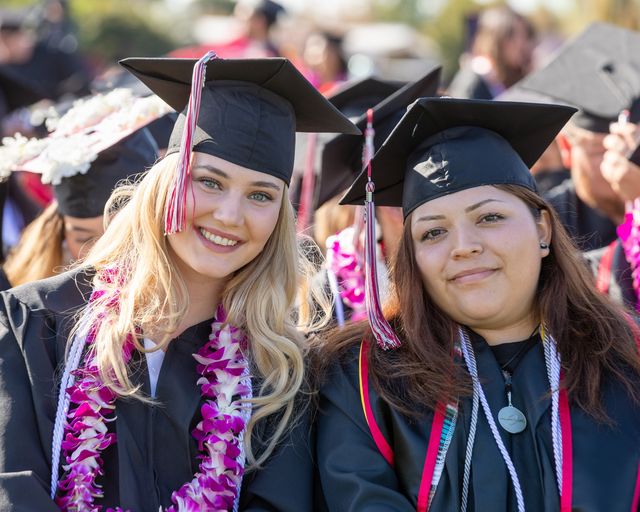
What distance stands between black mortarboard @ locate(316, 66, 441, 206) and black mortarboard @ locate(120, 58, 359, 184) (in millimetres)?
884

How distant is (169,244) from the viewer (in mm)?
3102

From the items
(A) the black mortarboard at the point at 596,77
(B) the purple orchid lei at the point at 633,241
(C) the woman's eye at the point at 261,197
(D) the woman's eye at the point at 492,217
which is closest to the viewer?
(D) the woman's eye at the point at 492,217

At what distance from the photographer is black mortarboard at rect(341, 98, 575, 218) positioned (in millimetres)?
2984

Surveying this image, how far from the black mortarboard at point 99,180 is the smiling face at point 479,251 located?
144 centimetres

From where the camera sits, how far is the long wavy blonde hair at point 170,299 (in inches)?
116

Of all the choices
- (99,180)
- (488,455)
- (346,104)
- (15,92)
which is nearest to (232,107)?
(99,180)

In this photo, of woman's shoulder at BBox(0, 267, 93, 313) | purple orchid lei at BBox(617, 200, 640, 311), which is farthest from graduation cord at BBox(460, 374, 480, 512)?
woman's shoulder at BBox(0, 267, 93, 313)

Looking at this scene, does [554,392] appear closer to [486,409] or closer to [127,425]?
[486,409]

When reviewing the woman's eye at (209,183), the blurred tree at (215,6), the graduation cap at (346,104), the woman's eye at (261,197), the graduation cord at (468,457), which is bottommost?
the graduation cord at (468,457)

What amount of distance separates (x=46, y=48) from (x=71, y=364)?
7696 mm

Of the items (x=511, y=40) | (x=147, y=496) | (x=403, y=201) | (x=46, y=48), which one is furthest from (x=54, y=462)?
(x=46, y=48)

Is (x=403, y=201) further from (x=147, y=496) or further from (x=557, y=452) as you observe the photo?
(x=147, y=496)

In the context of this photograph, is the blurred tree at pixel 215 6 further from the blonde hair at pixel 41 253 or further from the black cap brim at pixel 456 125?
the black cap brim at pixel 456 125

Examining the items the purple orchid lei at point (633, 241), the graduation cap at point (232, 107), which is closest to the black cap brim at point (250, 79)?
the graduation cap at point (232, 107)
